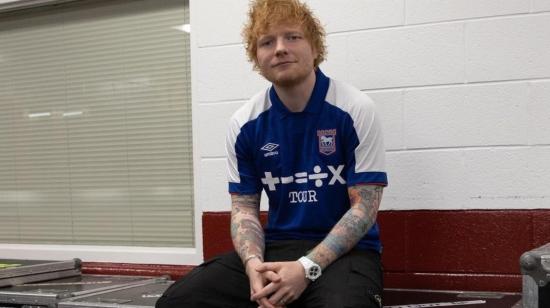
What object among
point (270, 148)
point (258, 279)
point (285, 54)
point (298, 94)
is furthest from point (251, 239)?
point (285, 54)

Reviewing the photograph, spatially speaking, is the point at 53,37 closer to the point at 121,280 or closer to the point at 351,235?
the point at 121,280

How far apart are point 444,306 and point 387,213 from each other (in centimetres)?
46

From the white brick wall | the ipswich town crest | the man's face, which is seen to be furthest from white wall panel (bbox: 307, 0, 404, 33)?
the ipswich town crest

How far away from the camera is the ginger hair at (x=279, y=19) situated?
6.10ft

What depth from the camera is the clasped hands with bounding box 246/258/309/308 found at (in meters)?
1.62

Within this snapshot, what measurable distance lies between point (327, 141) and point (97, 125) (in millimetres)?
1628

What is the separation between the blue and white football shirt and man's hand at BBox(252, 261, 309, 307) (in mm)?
255

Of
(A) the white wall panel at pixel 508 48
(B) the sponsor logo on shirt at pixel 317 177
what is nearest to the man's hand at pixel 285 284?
(B) the sponsor logo on shirt at pixel 317 177

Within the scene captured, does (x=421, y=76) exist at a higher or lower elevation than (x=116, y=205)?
higher

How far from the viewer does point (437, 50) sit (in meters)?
2.20

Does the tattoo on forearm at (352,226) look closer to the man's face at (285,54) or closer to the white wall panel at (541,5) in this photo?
the man's face at (285,54)

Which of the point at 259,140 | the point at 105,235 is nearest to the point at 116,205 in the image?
the point at 105,235

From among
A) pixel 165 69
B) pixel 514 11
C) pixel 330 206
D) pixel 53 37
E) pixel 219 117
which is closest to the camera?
pixel 330 206

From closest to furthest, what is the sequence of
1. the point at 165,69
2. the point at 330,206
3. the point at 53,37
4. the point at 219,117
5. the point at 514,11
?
1. the point at 330,206
2. the point at 514,11
3. the point at 219,117
4. the point at 165,69
5. the point at 53,37
